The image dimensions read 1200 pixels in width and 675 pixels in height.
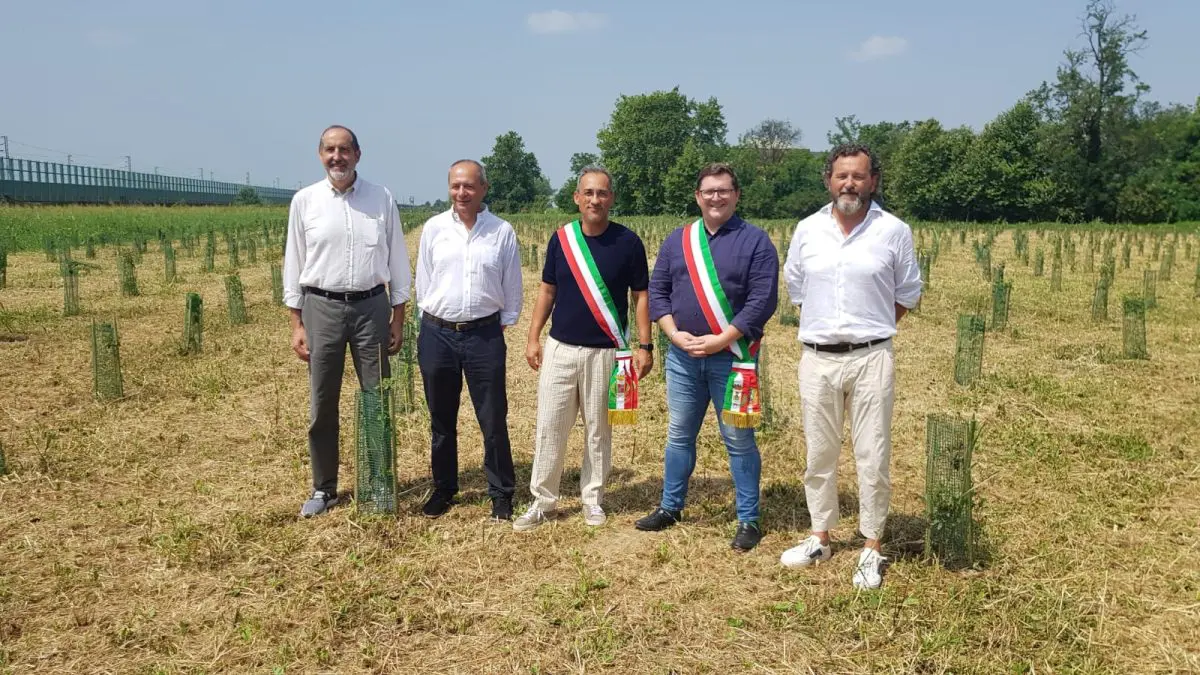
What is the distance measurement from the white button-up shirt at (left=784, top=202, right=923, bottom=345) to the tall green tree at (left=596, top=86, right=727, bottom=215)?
2106 inches

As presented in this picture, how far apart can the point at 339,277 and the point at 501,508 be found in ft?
4.41

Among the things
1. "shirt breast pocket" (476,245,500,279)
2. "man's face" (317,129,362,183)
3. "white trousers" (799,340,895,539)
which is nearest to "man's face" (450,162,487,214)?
"shirt breast pocket" (476,245,500,279)

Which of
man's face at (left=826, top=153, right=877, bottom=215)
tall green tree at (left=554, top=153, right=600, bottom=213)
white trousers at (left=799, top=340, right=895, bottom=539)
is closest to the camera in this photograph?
man's face at (left=826, top=153, right=877, bottom=215)

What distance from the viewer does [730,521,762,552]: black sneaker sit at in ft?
11.8

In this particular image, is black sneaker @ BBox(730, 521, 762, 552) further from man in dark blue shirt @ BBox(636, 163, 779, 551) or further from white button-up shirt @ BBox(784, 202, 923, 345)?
white button-up shirt @ BBox(784, 202, 923, 345)

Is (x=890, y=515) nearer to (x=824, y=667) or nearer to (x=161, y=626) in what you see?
(x=824, y=667)

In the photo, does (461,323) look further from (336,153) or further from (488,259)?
(336,153)

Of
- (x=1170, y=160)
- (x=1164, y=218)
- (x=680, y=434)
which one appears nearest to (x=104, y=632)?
(x=680, y=434)

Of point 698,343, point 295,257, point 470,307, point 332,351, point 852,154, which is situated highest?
point 852,154

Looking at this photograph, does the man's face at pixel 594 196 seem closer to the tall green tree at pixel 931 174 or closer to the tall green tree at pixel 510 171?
the tall green tree at pixel 931 174

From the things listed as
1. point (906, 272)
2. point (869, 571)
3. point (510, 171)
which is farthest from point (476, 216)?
point (510, 171)

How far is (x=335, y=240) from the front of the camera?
3.74 m

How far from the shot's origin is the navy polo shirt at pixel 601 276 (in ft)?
11.6

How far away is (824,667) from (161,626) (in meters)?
2.38
